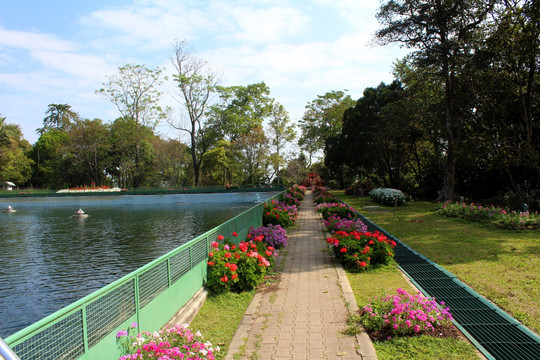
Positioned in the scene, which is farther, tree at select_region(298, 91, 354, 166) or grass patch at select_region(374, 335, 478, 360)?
tree at select_region(298, 91, 354, 166)

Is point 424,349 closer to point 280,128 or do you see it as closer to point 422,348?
point 422,348

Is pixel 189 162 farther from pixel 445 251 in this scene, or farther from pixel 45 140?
pixel 445 251

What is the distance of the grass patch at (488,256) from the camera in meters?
5.31

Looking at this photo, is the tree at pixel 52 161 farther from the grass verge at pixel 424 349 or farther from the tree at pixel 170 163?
the grass verge at pixel 424 349

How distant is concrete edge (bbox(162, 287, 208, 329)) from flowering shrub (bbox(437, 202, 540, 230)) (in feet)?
33.8

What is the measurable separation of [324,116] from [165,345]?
44.3m

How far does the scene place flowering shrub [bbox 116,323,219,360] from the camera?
3.00 metres

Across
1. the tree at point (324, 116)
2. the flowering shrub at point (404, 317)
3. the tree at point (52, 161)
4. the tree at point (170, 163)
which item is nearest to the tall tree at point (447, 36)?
the flowering shrub at point (404, 317)

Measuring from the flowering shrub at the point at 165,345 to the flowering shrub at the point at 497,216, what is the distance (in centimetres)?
1138

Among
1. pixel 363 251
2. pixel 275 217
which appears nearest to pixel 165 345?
pixel 363 251

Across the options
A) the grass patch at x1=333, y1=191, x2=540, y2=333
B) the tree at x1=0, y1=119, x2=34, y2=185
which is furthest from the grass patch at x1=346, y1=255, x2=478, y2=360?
the tree at x1=0, y1=119, x2=34, y2=185

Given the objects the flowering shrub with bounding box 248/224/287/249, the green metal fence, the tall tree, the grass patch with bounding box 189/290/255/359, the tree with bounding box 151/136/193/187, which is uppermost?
the tall tree

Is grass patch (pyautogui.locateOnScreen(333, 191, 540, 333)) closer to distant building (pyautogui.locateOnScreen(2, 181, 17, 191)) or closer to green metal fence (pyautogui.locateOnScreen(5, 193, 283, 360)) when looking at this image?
green metal fence (pyautogui.locateOnScreen(5, 193, 283, 360))

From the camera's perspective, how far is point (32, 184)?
2024 inches
